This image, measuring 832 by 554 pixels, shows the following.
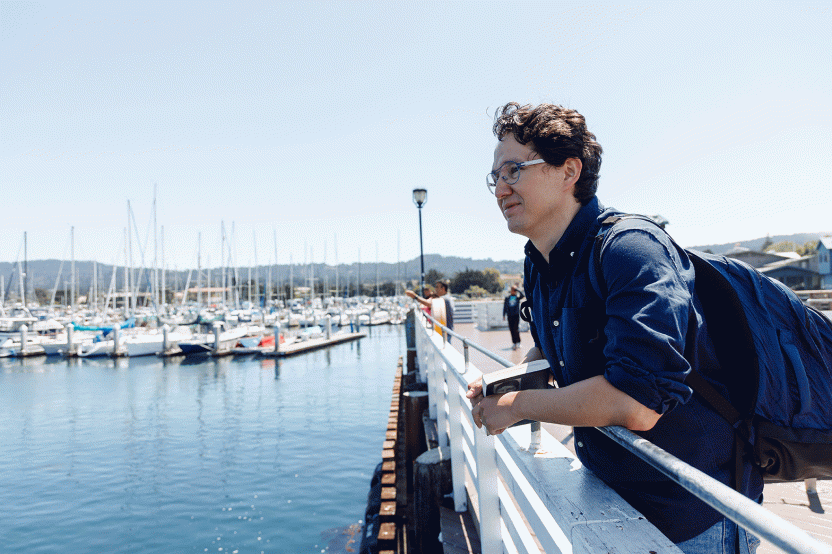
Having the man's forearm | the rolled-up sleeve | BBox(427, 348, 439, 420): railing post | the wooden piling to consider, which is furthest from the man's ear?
BBox(427, 348, 439, 420): railing post

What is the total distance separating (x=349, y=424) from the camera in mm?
19188

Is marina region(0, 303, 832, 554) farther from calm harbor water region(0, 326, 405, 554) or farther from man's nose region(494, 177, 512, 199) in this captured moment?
man's nose region(494, 177, 512, 199)

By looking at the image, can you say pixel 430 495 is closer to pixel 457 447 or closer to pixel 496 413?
pixel 457 447

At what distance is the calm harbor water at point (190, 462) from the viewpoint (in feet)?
35.2

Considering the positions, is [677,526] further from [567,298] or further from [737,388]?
[567,298]

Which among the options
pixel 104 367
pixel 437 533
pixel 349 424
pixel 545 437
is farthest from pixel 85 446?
pixel 104 367

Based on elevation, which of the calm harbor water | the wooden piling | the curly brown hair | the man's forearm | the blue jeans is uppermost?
the curly brown hair

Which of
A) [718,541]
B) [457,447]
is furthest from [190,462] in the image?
[718,541]

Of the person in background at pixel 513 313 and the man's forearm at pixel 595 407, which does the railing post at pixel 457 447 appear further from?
the person in background at pixel 513 313

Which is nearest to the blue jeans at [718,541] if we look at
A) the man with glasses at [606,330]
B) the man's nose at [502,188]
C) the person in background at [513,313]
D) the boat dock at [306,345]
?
the man with glasses at [606,330]

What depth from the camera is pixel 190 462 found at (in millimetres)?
15305

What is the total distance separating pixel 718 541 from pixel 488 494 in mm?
1633

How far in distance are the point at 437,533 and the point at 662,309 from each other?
14.4 feet

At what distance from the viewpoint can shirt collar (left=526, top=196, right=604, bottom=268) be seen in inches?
62.7
